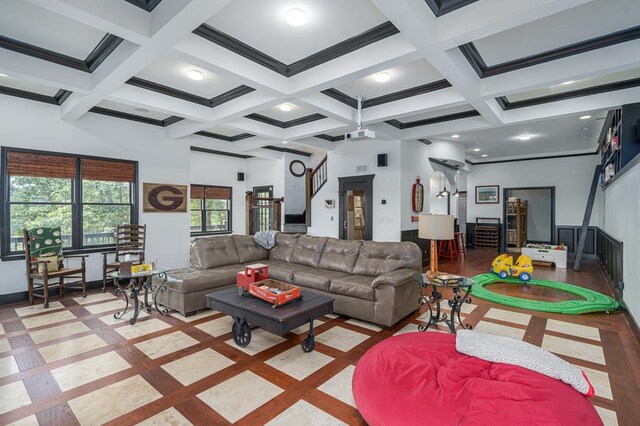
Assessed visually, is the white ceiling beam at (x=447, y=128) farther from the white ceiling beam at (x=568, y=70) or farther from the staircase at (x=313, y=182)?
the staircase at (x=313, y=182)

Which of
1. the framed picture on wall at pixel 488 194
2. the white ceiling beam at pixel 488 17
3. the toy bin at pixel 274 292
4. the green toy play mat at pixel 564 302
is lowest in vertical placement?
the green toy play mat at pixel 564 302

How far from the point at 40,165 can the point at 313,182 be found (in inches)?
216

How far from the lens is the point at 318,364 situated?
277cm

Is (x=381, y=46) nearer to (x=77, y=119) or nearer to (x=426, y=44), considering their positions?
(x=426, y=44)

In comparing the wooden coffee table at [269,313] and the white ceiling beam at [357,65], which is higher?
the white ceiling beam at [357,65]

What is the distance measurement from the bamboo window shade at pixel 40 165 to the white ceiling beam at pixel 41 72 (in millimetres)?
1706

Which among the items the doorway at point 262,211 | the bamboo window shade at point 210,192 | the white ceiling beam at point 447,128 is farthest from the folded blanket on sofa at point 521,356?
the bamboo window shade at point 210,192

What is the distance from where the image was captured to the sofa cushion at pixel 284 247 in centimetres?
534

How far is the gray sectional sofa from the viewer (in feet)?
12.0

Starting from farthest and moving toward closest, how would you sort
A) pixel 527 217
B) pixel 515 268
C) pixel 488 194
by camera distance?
pixel 527 217 < pixel 488 194 < pixel 515 268

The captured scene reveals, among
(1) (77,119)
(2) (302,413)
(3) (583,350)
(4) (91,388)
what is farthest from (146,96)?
(3) (583,350)

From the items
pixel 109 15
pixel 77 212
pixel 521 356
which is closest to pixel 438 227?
pixel 521 356

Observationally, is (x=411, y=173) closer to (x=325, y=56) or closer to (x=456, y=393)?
(x=325, y=56)

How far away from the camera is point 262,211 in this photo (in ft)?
30.6
